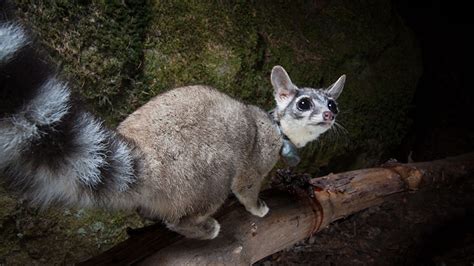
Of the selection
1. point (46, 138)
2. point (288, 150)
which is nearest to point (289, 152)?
point (288, 150)

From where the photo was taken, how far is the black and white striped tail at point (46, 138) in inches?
57.6

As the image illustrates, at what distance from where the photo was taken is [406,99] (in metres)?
5.32

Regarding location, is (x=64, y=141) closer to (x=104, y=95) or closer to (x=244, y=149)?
(x=244, y=149)

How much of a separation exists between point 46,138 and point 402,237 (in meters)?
3.64

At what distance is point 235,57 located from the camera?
3.88m

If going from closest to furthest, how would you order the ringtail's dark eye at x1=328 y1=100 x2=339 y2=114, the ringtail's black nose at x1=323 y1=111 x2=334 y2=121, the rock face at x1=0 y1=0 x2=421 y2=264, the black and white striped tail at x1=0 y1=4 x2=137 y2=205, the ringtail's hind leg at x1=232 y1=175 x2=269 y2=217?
the black and white striped tail at x1=0 y1=4 x2=137 y2=205 < the ringtail's hind leg at x1=232 y1=175 x2=269 y2=217 < the ringtail's black nose at x1=323 y1=111 x2=334 y2=121 < the ringtail's dark eye at x1=328 y1=100 x2=339 y2=114 < the rock face at x1=0 y1=0 x2=421 y2=264

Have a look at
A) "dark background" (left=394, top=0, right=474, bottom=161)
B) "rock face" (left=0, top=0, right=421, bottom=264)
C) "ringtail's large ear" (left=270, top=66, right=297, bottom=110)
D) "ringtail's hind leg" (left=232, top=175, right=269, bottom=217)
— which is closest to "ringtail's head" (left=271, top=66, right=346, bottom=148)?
"ringtail's large ear" (left=270, top=66, right=297, bottom=110)

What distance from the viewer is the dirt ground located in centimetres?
393

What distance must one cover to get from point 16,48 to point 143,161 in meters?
0.82

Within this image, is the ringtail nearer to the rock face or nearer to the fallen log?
the fallen log

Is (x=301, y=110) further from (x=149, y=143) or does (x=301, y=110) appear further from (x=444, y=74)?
(x=444, y=74)

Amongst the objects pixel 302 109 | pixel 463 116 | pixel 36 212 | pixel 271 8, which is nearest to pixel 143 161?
pixel 302 109

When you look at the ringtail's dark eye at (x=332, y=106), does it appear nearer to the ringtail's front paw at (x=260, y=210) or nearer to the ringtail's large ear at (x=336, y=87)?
the ringtail's large ear at (x=336, y=87)

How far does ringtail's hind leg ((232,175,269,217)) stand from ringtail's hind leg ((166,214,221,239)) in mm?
269
